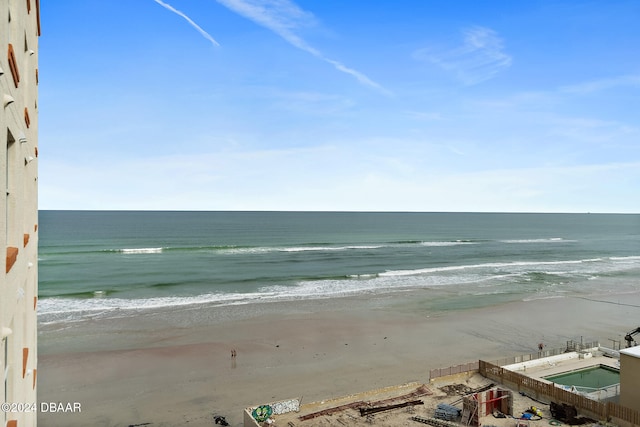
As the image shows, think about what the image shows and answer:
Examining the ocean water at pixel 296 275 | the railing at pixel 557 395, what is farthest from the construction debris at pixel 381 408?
the ocean water at pixel 296 275

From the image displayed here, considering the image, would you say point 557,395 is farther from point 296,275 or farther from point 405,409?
point 296,275

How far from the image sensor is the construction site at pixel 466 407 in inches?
655

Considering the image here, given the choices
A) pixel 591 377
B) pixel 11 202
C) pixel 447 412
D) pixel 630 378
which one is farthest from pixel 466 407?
pixel 11 202

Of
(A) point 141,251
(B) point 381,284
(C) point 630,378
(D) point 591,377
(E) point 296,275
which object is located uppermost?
(A) point 141,251

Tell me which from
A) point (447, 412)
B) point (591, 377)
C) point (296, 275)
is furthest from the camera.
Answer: point (296, 275)

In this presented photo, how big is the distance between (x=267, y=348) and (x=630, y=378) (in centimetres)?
A: 1976

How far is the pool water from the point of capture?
867 inches

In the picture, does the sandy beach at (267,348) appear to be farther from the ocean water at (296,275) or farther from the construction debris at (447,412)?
the construction debris at (447,412)

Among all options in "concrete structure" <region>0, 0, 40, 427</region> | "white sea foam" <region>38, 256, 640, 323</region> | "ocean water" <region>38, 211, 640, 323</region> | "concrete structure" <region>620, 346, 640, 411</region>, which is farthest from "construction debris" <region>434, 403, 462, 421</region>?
"white sea foam" <region>38, 256, 640, 323</region>

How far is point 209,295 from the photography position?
46.0 meters

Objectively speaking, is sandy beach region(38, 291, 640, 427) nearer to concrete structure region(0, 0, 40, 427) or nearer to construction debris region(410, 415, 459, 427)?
construction debris region(410, 415, 459, 427)

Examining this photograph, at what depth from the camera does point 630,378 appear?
16.8 metres

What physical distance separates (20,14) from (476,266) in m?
70.1

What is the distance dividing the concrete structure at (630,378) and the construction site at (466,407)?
0.65 m
